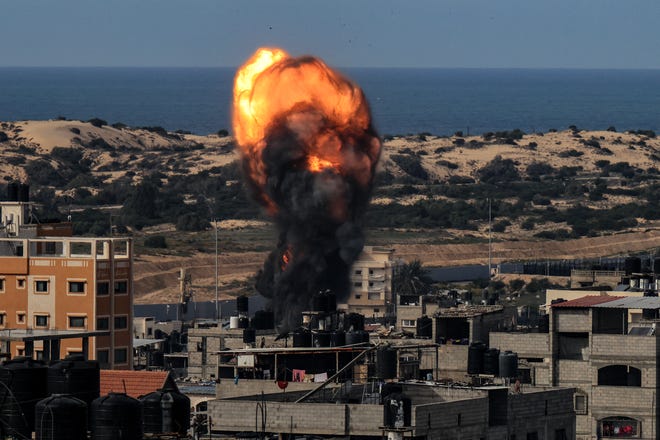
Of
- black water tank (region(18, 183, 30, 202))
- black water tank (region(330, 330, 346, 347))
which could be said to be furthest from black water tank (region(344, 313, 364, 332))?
black water tank (region(18, 183, 30, 202))

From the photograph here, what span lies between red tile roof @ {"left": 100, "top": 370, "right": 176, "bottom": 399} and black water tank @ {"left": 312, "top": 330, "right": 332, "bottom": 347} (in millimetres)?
15595

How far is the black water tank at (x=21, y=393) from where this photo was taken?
207 ft

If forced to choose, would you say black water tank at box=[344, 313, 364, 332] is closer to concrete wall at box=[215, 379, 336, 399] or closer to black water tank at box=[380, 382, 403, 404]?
concrete wall at box=[215, 379, 336, 399]

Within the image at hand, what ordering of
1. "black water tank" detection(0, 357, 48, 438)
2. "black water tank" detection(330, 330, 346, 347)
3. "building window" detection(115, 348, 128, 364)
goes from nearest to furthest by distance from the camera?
"black water tank" detection(0, 357, 48, 438) → "black water tank" detection(330, 330, 346, 347) → "building window" detection(115, 348, 128, 364)

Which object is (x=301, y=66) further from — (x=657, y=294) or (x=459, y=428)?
(x=459, y=428)

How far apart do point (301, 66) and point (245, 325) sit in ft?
109

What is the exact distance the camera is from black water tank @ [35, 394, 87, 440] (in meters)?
58.8

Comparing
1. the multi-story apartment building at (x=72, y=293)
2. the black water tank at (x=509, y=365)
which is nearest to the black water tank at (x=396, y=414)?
the black water tank at (x=509, y=365)

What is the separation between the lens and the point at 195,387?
9719 cm

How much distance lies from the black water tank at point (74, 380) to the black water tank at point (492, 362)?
2113 cm

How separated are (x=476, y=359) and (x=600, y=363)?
4538mm

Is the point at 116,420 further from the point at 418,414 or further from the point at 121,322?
the point at 121,322

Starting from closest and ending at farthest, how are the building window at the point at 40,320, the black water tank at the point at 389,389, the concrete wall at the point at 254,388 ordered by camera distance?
the black water tank at the point at 389,389 → the concrete wall at the point at 254,388 → the building window at the point at 40,320

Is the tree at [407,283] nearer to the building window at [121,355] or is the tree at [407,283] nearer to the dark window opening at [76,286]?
the dark window opening at [76,286]
